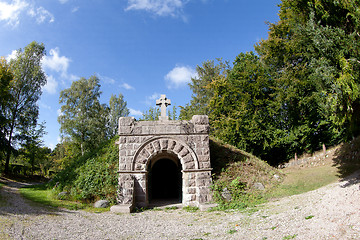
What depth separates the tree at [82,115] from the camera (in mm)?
25547

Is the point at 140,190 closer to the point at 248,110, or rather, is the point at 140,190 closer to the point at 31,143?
the point at 248,110

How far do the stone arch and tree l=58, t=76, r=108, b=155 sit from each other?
17672mm

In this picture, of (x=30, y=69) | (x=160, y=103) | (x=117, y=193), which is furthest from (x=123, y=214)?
(x=30, y=69)

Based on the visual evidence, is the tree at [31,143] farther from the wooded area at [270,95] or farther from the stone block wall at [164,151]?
the stone block wall at [164,151]

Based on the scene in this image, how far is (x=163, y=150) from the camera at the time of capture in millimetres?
9562

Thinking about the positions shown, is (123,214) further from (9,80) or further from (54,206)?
(9,80)

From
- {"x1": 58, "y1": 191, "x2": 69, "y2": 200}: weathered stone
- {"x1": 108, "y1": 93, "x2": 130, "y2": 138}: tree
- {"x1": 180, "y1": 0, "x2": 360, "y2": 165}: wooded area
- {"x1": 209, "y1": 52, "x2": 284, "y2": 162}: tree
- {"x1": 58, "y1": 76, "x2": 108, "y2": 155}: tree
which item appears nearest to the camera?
{"x1": 58, "y1": 191, "x2": 69, "y2": 200}: weathered stone

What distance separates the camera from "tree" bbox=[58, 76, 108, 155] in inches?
1006

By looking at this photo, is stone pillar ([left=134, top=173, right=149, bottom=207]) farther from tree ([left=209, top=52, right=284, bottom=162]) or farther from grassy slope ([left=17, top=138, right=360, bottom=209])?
tree ([left=209, top=52, right=284, bottom=162])

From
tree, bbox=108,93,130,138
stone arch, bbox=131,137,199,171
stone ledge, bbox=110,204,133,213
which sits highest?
tree, bbox=108,93,130,138

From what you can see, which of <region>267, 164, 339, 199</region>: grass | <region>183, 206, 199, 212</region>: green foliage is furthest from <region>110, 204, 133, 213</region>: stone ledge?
<region>267, 164, 339, 199</region>: grass

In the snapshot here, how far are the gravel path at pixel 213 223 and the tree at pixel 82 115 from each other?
60.4 ft

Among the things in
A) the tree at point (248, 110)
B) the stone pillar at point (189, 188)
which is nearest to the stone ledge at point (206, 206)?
the stone pillar at point (189, 188)

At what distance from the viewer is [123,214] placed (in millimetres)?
8344
